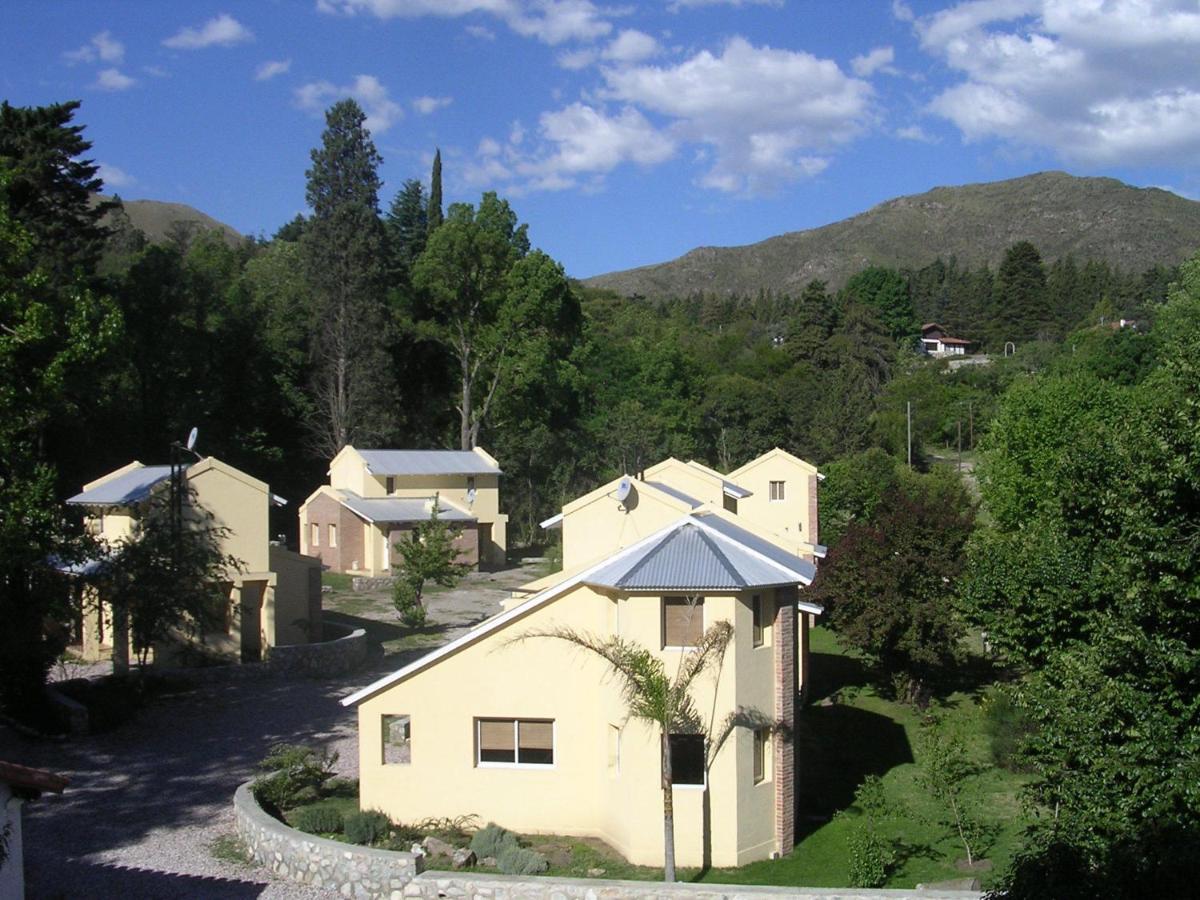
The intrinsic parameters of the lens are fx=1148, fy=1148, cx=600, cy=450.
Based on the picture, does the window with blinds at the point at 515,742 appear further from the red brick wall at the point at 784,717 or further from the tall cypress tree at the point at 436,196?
the tall cypress tree at the point at 436,196

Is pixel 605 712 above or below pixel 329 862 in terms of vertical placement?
above

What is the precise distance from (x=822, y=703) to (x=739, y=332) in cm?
7653

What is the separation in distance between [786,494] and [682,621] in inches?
1076

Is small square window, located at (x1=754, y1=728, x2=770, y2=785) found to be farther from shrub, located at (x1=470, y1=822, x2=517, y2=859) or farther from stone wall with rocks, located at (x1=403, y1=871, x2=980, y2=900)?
shrub, located at (x1=470, y1=822, x2=517, y2=859)

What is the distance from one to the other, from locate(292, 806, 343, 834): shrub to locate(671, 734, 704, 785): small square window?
5.60m

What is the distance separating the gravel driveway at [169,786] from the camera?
56.3ft

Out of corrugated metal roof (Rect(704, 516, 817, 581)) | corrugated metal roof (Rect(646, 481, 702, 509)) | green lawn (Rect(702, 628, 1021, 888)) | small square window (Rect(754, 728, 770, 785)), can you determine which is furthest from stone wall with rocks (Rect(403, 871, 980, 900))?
corrugated metal roof (Rect(646, 481, 702, 509))

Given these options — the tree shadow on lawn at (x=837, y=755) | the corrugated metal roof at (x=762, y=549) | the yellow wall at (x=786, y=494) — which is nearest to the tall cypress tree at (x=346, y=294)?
the yellow wall at (x=786, y=494)

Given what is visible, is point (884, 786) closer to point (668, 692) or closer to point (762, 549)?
point (762, 549)

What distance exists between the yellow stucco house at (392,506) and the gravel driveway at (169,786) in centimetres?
1967

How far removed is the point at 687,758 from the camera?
61.2 ft

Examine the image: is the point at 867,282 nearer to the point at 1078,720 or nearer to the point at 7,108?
the point at 7,108

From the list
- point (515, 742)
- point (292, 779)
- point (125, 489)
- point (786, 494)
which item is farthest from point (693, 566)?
point (786, 494)

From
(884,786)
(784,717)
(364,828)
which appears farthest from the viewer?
(884,786)
